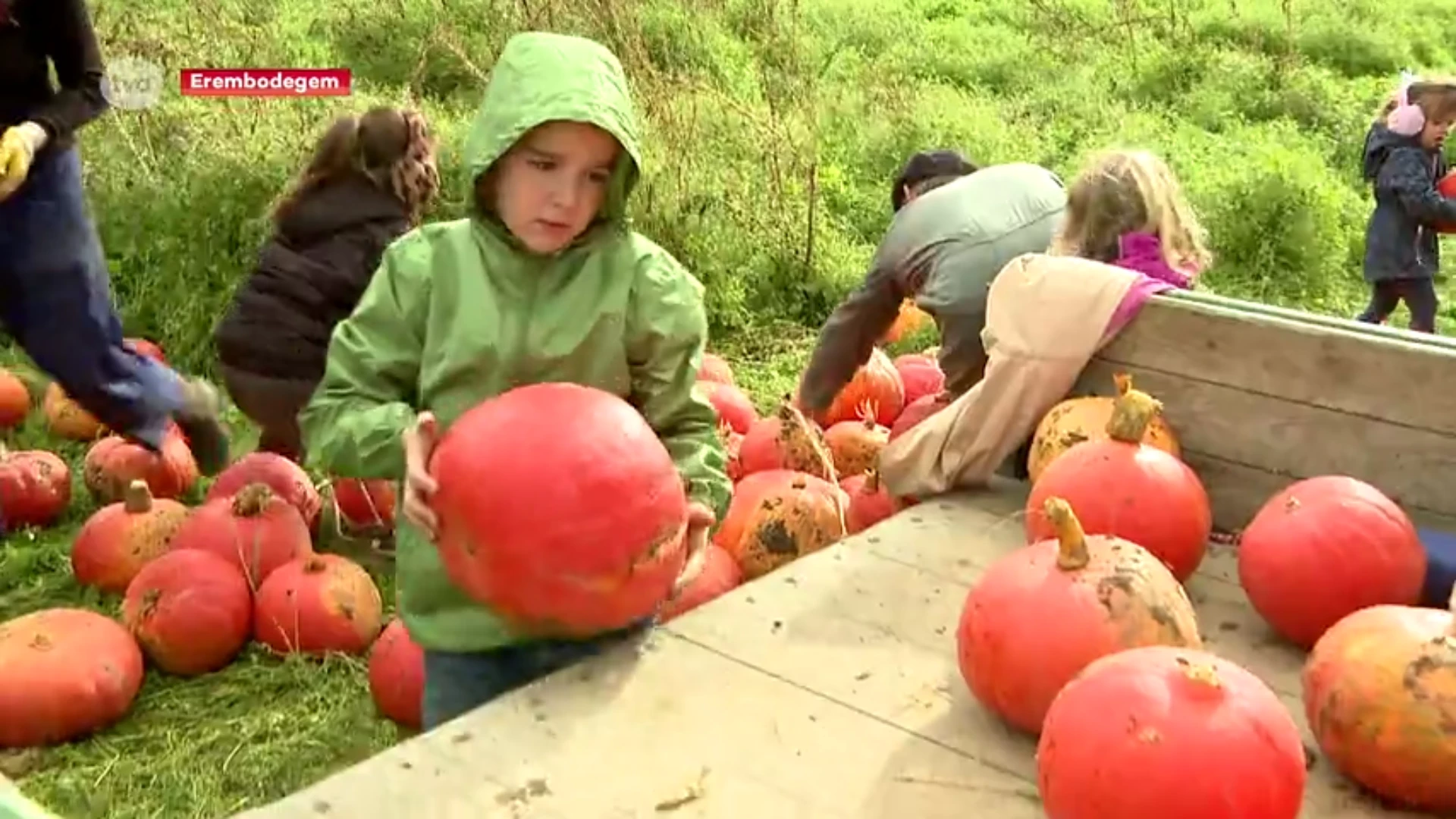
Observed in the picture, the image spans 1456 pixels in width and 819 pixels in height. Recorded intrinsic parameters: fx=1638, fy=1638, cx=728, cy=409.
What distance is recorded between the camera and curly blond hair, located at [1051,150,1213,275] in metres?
4.64

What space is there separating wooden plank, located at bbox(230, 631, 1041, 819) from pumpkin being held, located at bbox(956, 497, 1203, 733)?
140 mm

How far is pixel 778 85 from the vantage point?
945 cm

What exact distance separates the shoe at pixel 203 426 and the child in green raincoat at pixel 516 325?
246 centimetres

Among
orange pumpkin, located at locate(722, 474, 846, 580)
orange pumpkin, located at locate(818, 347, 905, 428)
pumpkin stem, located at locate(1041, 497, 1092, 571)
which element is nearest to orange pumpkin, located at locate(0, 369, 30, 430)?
orange pumpkin, located at locate(818, 347, 905, 428)

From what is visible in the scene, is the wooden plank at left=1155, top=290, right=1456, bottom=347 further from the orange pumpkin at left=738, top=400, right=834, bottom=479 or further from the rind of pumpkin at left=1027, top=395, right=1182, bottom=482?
the orange pumpkin at left=738, top=400, right=834, bottom=479

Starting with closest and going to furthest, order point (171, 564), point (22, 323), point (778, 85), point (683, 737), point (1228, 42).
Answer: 1. point (683, 737)
2. point (171, 564)
3. point (22, 323)
4. point (778, 85)
5. point (1228, 42)

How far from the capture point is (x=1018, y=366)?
3.88 meters

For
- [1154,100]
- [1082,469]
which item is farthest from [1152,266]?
[1154,100]

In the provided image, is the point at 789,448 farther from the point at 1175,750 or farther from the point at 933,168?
the point at 1175,750

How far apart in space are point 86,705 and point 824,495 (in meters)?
1.99

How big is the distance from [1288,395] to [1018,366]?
625mm

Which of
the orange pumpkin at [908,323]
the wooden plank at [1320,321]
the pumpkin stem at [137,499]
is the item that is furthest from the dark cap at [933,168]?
the pumpkin stem at [137,499]

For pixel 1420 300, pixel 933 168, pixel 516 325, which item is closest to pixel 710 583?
pixel 516 325

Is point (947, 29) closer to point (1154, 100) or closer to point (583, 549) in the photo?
point (1154, 100)
